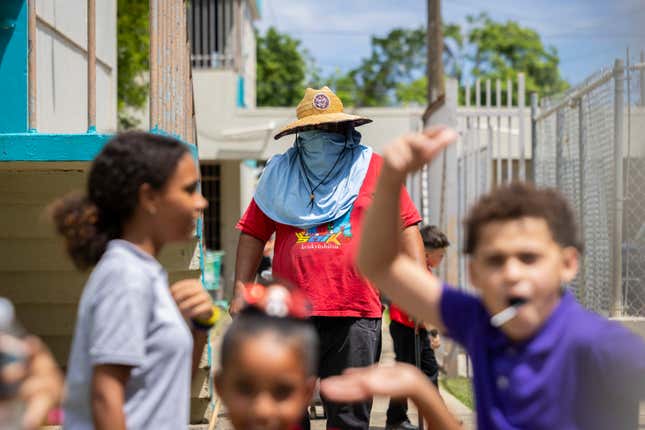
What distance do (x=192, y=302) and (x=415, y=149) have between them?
32.5 inches

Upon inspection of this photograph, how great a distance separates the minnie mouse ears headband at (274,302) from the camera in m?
2.42

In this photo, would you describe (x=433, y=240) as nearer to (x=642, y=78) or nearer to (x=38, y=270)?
(x=642, y=78)

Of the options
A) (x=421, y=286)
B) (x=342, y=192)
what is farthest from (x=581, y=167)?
(x=421, y=286)

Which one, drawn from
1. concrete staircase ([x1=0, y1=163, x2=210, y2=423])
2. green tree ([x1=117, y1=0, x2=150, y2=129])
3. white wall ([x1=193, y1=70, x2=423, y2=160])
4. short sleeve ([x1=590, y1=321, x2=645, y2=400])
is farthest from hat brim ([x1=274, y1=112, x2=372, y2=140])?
white wall ([x1=193, y1=70, x2=423, y2=160])

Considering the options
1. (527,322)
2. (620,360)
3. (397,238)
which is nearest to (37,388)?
(397,238)

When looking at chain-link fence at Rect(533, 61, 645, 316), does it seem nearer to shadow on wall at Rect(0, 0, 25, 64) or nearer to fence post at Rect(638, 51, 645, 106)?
fence post at Rect(638, 51, 645, 106)

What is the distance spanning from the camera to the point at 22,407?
200 centimetres

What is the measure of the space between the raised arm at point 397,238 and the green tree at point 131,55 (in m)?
13.8

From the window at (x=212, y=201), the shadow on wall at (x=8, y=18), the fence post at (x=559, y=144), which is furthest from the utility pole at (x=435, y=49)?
the shadow on wall at (x=8, y=18)

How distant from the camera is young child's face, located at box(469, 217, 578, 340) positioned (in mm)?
2197

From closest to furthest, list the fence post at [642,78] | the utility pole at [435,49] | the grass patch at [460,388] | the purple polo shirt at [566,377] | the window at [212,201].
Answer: the purple polo shirt at [566,377] → the fence post at [642,78] → the grass patch at [460,388] → the utility pole at [435,49] → the window at [212,201]

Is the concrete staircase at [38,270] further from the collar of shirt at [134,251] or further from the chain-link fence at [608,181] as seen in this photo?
the collar of shirt at [134,251]

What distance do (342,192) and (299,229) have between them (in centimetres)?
27

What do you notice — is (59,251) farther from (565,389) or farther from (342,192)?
(565,389)
